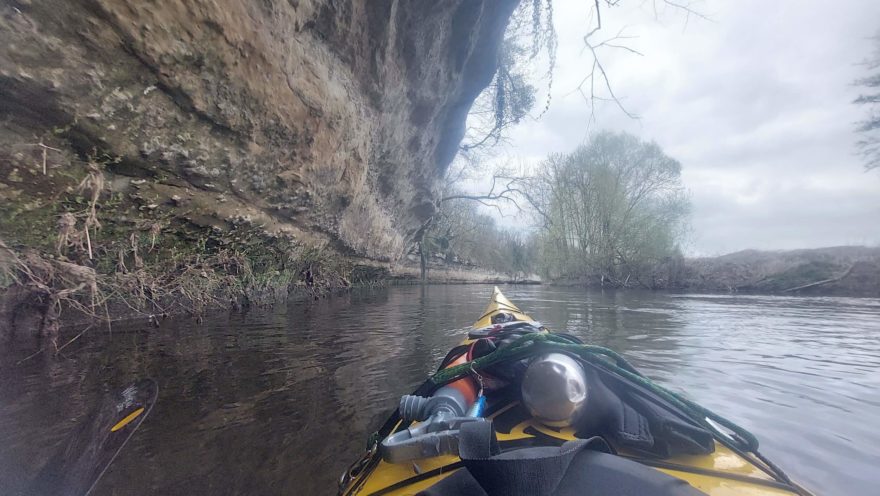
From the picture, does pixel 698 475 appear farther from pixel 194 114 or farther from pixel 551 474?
pixel 194 114

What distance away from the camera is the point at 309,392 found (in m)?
2.59

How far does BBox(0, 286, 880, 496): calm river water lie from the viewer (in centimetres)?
163

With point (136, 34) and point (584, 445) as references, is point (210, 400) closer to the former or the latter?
point (584, 445)

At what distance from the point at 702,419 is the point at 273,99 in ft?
14.5

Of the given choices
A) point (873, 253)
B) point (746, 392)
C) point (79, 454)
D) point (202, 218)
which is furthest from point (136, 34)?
point (873, 253)

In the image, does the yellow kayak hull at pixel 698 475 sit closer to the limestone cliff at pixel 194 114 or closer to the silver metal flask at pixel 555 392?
the silver metal flask at pixel 555 392

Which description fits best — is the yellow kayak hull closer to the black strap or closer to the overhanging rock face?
the black strap

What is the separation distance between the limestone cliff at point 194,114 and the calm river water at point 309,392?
1163 millimetres

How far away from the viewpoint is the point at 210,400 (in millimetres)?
2363

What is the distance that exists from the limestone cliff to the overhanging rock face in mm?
13

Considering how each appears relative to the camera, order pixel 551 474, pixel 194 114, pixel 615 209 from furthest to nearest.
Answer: pixel 615 209 < pixel 194 114 < pixel 551 474

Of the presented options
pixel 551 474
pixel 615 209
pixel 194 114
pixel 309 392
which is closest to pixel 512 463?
pixel 551 474

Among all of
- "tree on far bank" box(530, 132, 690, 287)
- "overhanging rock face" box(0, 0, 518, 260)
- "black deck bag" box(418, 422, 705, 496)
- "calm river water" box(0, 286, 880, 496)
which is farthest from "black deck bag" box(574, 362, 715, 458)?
"tree on far bank" box(530, 132, 690, 287)

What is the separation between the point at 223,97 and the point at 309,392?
2.80m
